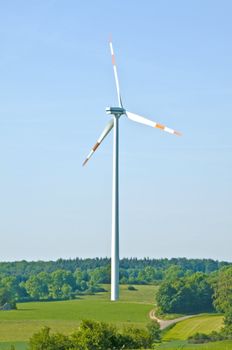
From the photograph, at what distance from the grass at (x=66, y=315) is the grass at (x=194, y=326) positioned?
464cm

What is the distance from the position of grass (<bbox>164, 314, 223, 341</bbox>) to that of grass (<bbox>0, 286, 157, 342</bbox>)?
464cm

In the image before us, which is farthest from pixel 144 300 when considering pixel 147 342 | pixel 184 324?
pixel 147 342

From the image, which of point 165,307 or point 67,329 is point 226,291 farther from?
point 67,329

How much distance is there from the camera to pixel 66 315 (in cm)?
13888

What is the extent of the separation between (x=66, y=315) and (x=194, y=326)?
2353 cm

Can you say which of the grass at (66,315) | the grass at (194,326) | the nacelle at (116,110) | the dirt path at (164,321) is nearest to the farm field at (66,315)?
the grass at (66,315)

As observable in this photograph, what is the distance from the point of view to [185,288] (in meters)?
149

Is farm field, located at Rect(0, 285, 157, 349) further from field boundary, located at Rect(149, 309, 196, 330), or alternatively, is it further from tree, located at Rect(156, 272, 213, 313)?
tree, located at Rect(156, 272, 213, 313)

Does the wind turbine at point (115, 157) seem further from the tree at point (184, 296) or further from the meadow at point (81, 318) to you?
the tree at point (184, 296)

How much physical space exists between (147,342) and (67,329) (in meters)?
45.0

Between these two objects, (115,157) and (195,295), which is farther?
(195,295)

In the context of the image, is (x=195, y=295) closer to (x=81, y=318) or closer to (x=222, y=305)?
(x=222, y=305)

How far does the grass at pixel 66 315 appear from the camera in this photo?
115000 millimetres

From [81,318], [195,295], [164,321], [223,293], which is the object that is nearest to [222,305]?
[223,293]
